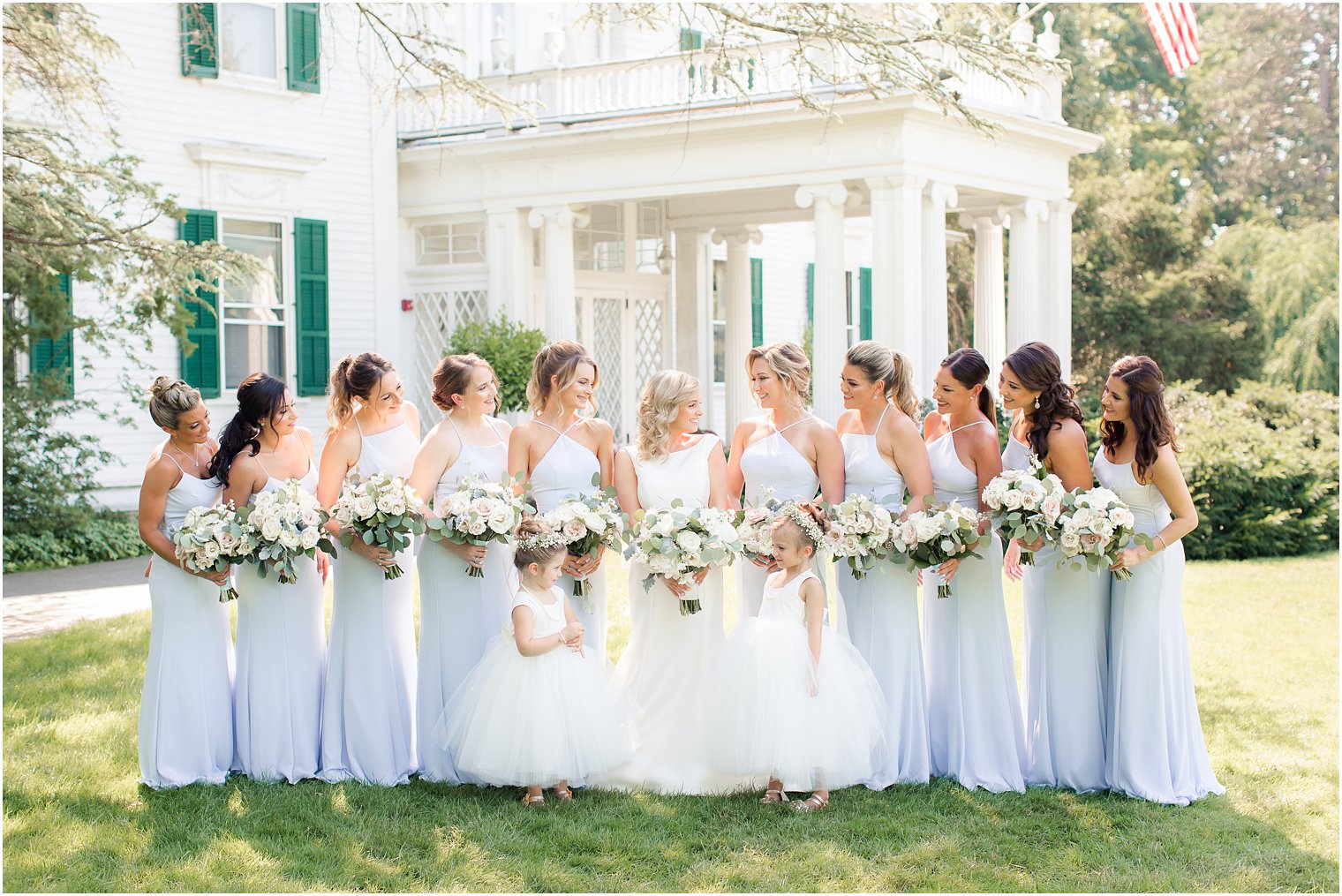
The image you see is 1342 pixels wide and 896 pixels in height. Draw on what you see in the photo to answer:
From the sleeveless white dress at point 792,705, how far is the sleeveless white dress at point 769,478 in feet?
1.27

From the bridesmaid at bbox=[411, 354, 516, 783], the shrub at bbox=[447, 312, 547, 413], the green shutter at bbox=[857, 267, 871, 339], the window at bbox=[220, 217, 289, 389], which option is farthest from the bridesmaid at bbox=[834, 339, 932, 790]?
the green shutter at bbox=[857, 267, 871, 339]

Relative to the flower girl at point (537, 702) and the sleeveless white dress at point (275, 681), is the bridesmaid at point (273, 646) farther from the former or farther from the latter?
the flower girl at point (537, 702)

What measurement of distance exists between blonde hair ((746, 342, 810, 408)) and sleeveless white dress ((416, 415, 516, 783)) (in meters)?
1.33

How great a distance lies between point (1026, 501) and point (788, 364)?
124 cm

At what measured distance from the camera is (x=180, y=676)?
6.26 m

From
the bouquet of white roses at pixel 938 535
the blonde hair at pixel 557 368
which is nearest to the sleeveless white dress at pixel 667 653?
the blonde hair at pixel 557 368

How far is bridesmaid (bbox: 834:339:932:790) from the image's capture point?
20.2 feet

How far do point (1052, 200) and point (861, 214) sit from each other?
11.1 ft

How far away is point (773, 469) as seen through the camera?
636 cm

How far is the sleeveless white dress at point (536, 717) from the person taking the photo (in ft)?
19.0

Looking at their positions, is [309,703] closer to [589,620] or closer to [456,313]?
[589,620]

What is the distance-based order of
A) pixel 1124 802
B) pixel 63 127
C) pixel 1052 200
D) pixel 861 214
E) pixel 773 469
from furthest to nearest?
1. pixel 861 214
2. pixel 1052 200
3. pixel 63 127
4. pixel 773 469
5. pixel 1124 802

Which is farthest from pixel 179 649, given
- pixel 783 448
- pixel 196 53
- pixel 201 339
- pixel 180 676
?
pixel 196 53

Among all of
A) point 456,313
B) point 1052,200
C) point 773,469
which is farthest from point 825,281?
point 773,469
